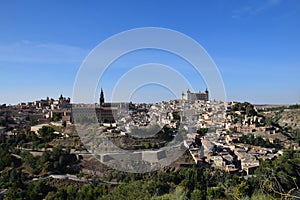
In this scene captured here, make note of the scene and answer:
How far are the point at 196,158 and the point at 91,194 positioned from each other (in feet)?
16.0

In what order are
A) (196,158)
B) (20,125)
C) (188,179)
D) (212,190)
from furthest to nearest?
(20,125)
(196,158)
(188,179)
(212,190)

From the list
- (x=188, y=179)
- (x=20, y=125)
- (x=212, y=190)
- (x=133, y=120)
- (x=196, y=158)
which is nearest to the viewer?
(x=212, y=190)

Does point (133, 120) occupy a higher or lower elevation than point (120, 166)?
higher

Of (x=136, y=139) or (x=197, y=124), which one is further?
(x=197, y=124)

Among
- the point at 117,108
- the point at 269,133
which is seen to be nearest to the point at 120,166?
the point at 117,108

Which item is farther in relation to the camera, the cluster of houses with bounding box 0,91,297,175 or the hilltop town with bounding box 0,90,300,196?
the cluster of houses with bounding box 0,91,297,175

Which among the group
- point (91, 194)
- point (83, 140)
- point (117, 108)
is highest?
point (117, 108)

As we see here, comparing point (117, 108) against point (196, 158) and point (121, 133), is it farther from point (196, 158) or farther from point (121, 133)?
point (196, 158)

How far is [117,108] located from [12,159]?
6.24 meters

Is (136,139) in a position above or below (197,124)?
below

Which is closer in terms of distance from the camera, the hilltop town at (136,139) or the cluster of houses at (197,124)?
the hilltop town at (136,139)

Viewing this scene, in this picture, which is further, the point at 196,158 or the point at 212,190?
the point at 196,158

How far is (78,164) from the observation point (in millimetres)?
10211

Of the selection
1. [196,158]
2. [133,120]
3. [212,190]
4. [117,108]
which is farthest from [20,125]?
[212,190]
